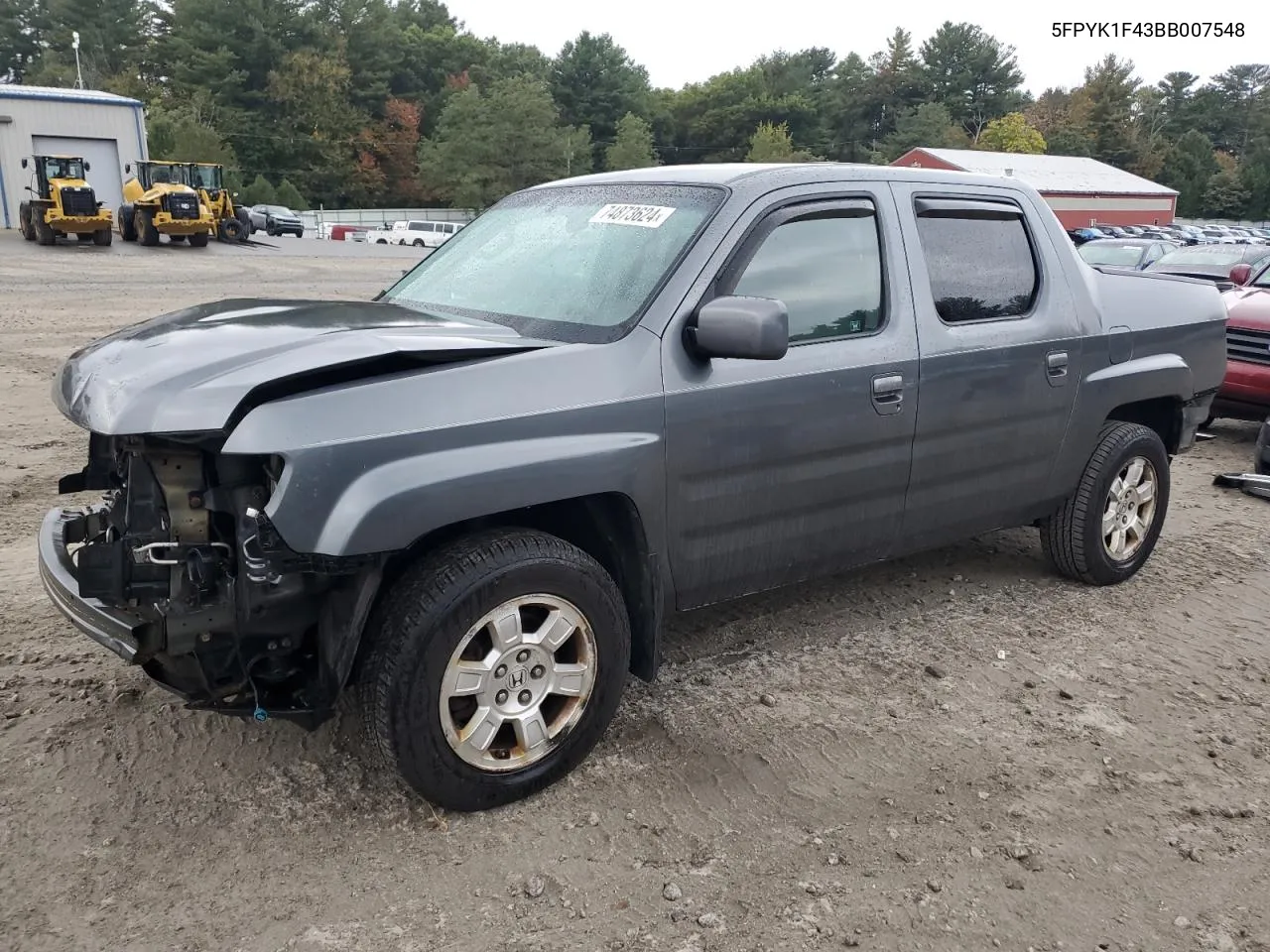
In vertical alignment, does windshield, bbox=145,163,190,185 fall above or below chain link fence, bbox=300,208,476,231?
above

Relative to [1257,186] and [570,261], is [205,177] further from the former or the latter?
[1257,186]

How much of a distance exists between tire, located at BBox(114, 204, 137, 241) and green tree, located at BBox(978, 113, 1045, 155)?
73914mm

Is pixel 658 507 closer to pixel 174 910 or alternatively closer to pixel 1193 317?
pixel 174 910

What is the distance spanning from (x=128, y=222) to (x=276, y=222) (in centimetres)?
1112

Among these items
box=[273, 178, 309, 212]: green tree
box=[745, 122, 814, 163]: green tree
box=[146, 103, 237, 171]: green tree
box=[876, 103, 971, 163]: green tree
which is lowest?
box=[273, 178, 309, 212]: green tree

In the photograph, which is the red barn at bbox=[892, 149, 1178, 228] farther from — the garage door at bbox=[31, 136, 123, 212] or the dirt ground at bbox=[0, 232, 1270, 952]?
the dirt ground at bbox=[0, 232, 1270, 952]

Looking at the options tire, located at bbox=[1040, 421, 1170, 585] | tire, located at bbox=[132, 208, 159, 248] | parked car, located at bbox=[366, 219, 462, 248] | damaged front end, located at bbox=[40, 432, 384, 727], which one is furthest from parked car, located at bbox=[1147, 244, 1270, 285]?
parked car, located at bbox=[366, 219, 462, 248]

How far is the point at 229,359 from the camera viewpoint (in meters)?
2.83

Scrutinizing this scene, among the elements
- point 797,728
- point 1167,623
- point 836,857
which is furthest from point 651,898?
point 1167,623

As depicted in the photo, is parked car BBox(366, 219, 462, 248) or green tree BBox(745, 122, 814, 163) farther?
green tree BBox(745, 122, 814, 163)

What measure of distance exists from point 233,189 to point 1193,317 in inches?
2322

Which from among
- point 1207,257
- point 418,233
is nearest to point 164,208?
point 418,233

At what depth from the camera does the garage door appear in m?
38.0

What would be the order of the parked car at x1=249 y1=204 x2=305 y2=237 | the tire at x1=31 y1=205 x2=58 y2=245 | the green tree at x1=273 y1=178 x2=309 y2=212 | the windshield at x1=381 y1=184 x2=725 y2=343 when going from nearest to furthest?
the windshield at x1=381 y1=184 x2=725 y2=343
the tire at x1=31 y1=205 x2=58 y2=245
the parked car at x1=249 y1=204 x2=305 y2=237
the green tree at x1=273 y1=178 x2=309 y2=212
